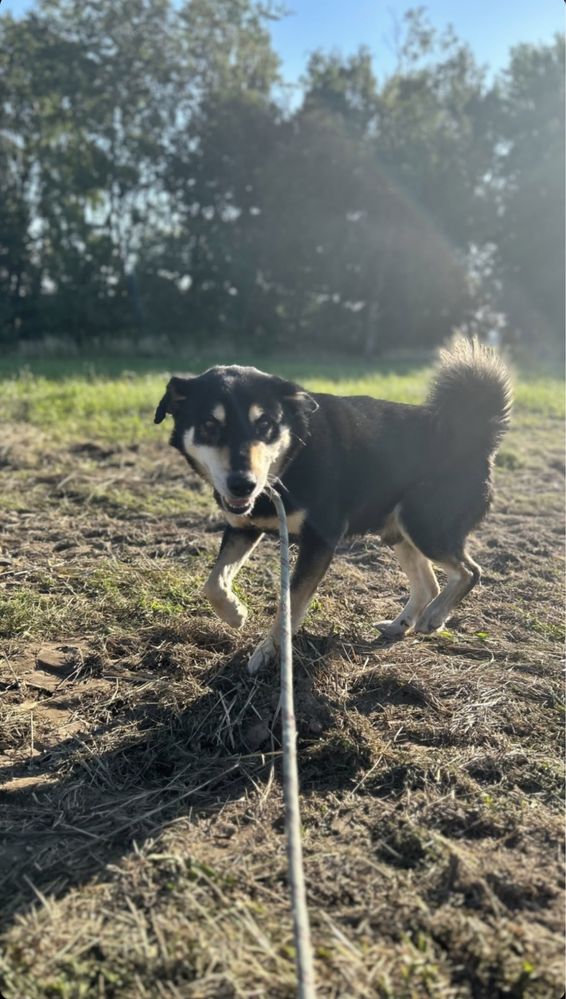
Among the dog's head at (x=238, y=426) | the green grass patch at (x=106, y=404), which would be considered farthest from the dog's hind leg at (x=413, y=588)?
the green grass patch at (x=106, y=404)

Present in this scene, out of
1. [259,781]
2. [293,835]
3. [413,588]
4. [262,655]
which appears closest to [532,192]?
[413,588]

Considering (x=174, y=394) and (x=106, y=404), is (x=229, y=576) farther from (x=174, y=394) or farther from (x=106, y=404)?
(x=106, y=404)

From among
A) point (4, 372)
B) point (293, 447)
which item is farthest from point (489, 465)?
point (4, 372)

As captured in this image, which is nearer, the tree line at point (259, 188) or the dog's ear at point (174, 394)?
the dog's ear at point (174, 394)

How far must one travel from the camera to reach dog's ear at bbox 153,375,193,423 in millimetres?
4250

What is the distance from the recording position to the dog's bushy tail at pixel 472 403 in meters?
4.93

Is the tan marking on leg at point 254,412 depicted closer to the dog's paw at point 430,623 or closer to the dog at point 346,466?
the dog at point 346,466

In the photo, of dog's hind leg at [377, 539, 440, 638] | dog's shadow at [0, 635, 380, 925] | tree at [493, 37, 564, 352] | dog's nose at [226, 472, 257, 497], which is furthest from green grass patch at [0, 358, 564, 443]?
tree at [493, 37, 564, 352]

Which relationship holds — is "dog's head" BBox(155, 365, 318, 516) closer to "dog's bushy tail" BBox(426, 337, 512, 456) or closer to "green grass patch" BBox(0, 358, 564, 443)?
"dog's bushy tail" BBox(426, 337, 512, 456)

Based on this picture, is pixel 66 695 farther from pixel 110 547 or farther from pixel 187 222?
pixel 187 222

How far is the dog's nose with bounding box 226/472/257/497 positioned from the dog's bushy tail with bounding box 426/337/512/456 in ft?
5.99

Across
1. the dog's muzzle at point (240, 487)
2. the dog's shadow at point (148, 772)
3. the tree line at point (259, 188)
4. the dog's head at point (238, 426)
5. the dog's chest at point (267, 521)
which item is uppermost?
the tree line at point (259, 188)

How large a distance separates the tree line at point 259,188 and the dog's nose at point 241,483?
99.1 feet

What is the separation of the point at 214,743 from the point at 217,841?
725 mm
